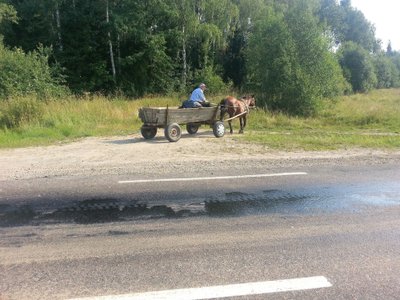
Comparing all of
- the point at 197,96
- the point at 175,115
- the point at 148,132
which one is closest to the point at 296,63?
the point at 197,96

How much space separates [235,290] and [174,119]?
10.1 m

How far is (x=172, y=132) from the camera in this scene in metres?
13.1

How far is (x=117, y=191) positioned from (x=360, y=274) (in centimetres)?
431

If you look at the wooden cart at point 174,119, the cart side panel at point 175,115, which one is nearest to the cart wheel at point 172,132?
the wooden cart at point 174,119

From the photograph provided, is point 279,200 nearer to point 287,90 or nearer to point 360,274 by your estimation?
point 360,274

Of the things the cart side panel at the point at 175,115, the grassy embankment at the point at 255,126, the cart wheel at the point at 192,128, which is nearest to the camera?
the cart side panel at the point at 175,115

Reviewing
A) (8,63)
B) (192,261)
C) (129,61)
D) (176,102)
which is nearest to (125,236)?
(192,261)

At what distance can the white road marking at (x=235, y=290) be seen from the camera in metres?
3.44

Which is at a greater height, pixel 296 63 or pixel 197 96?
pixel 296 63

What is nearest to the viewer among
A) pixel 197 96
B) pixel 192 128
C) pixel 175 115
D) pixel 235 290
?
pixel 235 290

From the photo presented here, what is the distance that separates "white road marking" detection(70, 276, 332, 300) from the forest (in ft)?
64.8

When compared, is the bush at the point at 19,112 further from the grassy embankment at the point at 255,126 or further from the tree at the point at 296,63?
the tree at the point at 296,63

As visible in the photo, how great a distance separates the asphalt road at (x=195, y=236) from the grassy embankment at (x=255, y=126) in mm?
5764

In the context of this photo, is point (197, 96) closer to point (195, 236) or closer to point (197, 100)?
point (197, 100)
